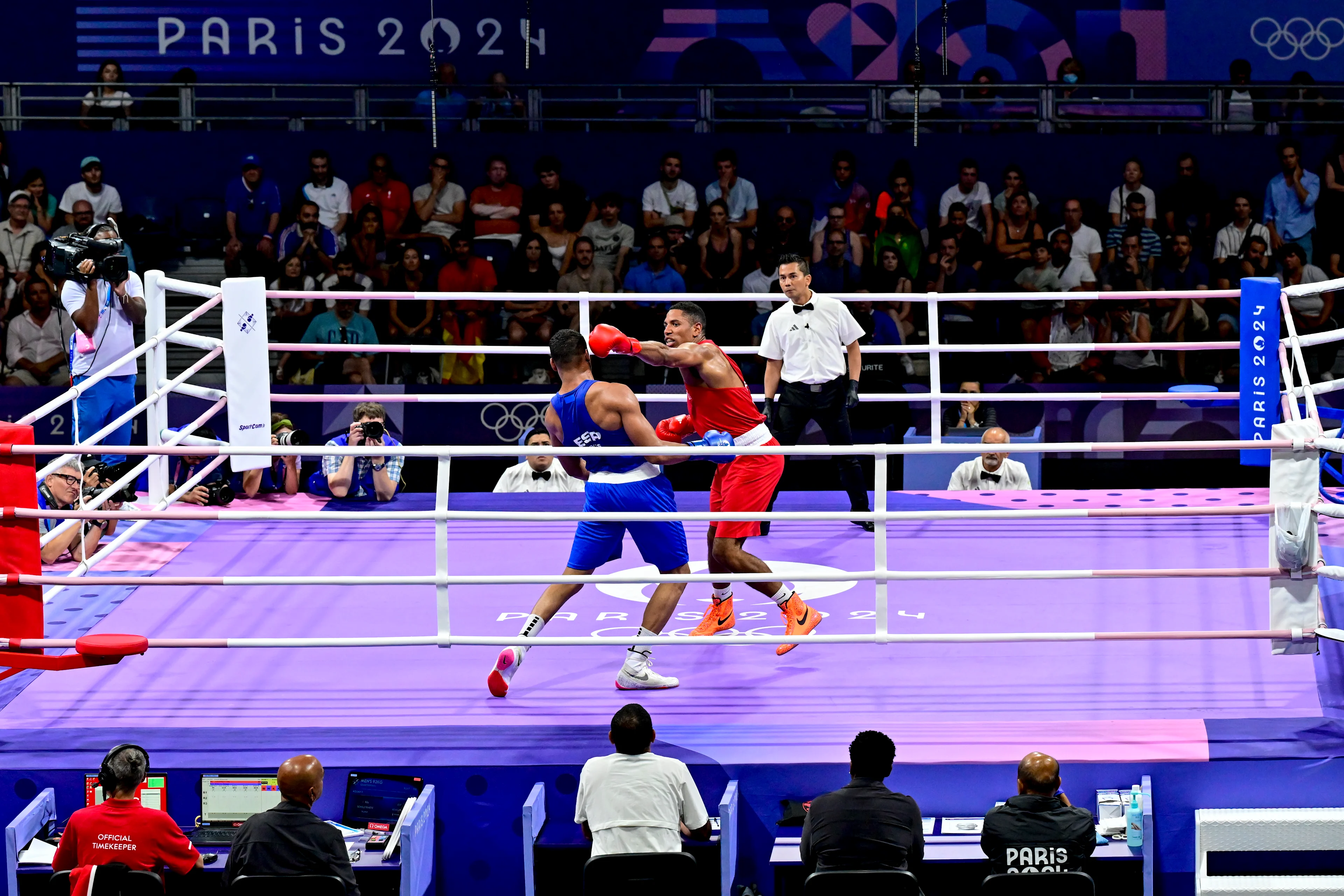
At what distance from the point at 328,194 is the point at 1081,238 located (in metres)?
5.76

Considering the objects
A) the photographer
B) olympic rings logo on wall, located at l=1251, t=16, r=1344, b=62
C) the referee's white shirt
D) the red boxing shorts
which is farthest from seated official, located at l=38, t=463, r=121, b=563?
olympic rings logo on wall, located at l=1251, t=16, r=1344, b=62

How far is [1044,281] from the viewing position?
467 inches

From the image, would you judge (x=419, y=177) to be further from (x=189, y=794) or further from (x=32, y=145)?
(x=189, y=794)

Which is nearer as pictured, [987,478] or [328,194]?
[987,478]

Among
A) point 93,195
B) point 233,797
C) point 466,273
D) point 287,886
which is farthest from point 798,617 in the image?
point 93,195

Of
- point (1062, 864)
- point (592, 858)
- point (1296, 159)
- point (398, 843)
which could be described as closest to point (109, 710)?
point (398, 843)

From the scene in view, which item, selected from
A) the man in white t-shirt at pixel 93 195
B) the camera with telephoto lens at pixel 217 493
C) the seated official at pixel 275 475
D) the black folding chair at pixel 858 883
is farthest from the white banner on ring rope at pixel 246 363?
the man in white t-shirt at pixel 93 195

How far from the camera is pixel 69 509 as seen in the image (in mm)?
7398

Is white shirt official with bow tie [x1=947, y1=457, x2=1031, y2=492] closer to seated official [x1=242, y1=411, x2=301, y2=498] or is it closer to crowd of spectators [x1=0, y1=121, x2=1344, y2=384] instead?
crowd of spectators [x1=0, y1=121, x2=1344, y2=384]

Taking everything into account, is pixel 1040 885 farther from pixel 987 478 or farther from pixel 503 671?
pixel 987 478

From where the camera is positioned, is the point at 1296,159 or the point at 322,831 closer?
the point at 322,831

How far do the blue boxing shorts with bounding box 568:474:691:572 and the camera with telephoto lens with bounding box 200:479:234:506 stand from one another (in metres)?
3.21

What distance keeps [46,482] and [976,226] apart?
7.39 metres

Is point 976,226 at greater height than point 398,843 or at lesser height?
greater
